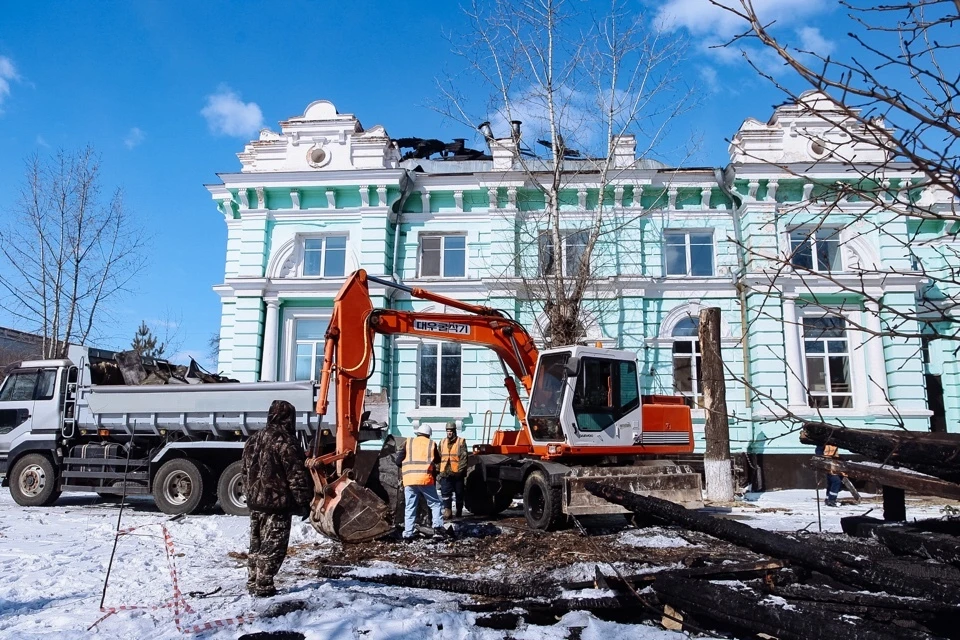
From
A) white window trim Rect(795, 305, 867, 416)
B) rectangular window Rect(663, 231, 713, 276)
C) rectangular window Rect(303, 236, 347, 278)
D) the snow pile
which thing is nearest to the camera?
the snow pile

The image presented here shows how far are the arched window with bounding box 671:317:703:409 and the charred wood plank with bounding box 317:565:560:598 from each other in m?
12.5

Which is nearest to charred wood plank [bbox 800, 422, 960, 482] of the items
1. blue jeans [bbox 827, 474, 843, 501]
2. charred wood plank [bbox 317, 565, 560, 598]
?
charred wood plank [bbox 317, 565, 560, 598]

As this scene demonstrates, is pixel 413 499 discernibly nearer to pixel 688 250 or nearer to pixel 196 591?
pixel 196 591

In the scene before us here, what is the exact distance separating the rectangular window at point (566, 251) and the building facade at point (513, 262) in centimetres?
6

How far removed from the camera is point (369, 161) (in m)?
19.2

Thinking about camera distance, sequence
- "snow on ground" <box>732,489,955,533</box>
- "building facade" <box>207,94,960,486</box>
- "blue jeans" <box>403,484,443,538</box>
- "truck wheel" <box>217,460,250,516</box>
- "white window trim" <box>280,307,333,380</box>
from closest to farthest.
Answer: "blue jeans" <box>403,484,443,538</box> → "snow on ground" <box>732,489,955,533</box> → "truck wheel" <box>217,460,250,516</box> → "building facade" <box>207,94,960,486</box> → "white window trim" <box>280,307,333,380</box>

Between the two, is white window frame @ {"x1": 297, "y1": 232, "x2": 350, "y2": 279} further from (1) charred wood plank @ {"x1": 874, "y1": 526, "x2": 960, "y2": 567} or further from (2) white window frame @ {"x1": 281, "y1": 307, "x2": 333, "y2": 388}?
(1) charred wood plank @ {"x1": 874, "y1": 526, "x2": 960, "y2": 567}

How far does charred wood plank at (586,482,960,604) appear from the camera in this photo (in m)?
4.79

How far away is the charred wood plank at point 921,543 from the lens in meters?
5.68

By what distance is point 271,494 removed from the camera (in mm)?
6574

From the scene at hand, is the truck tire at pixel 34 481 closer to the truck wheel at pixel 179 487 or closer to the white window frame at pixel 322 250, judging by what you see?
the truck wheel at pixel 179 487

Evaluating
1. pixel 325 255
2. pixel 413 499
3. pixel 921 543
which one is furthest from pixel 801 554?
pixel 325 255

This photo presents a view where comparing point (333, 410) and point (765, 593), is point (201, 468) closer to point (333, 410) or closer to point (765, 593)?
point (333, 410)

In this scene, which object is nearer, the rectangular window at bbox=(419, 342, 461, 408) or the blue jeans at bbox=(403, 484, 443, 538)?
the blue jeans at bbox=(403, 484, 443, 538)
